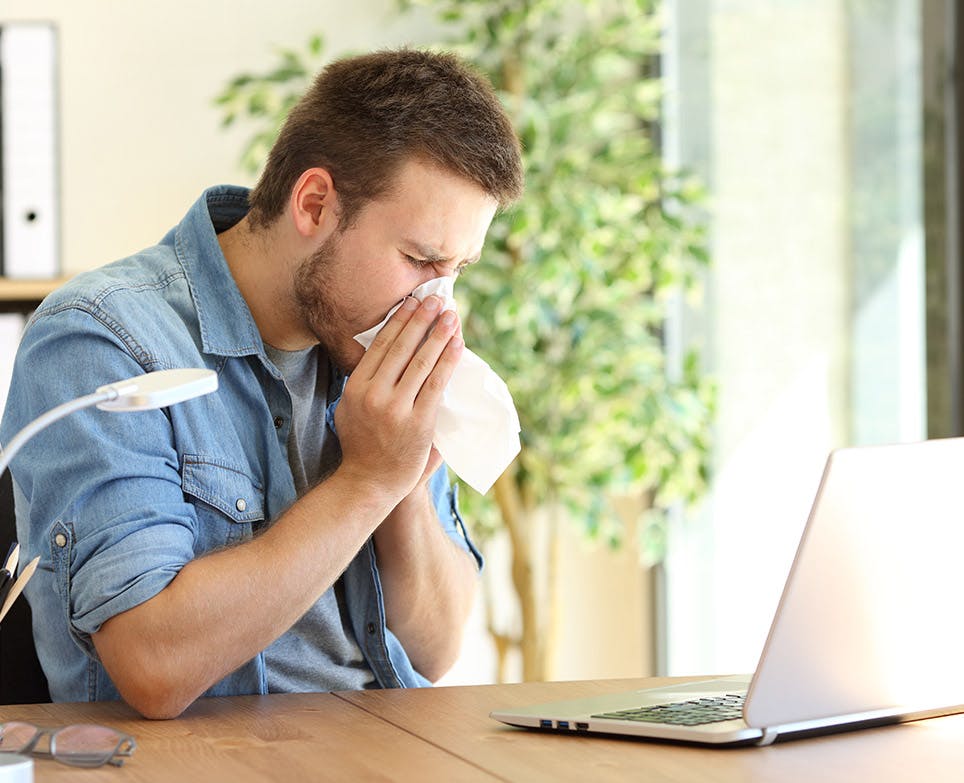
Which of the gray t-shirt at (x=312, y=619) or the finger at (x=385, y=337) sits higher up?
the finger at (x=385, y=337)

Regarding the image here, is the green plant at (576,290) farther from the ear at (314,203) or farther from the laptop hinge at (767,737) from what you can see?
the laptop hinge at (767,737)

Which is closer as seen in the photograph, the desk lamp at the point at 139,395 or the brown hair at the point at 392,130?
the desk lamp at the point at 139,395

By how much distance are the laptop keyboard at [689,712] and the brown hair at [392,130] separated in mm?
572

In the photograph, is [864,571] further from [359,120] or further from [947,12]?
[947,12]

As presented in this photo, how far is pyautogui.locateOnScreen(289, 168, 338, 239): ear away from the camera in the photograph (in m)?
1.44

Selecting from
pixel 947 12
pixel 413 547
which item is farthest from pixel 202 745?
pixel 947 12

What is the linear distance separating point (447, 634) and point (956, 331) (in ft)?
3.75

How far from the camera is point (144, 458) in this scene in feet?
4.03

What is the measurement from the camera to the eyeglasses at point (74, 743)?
98cm

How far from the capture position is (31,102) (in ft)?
8.11

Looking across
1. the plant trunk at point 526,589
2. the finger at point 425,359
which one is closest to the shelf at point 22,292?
the plant trunk at point 526,589

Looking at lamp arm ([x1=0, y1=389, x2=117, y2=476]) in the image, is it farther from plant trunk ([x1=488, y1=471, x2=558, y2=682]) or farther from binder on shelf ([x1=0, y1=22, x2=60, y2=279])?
plant trunk ([x1=488, y1=471, x2=558, y2=682])

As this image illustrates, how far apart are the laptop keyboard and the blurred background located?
1359 millimetres

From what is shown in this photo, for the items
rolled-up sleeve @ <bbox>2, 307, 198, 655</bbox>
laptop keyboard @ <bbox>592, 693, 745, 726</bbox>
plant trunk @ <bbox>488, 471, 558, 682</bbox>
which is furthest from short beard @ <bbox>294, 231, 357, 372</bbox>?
plant trunk @ <bbox>488, 471, 558, 682</bbox>
